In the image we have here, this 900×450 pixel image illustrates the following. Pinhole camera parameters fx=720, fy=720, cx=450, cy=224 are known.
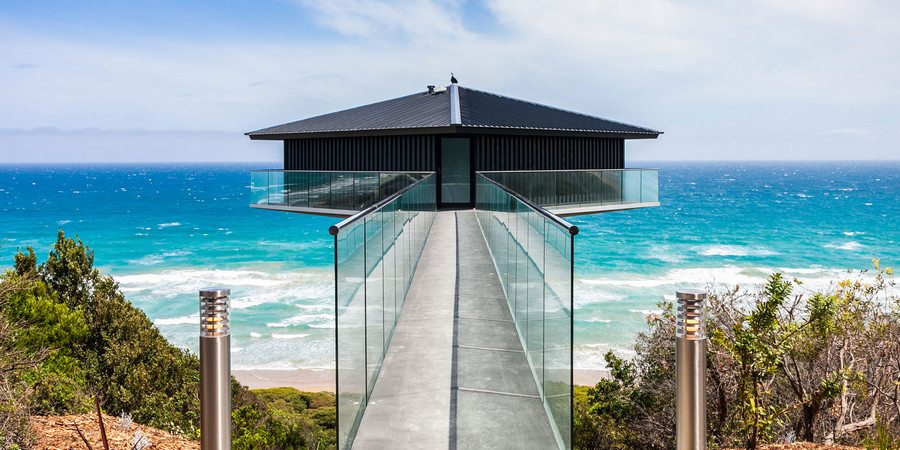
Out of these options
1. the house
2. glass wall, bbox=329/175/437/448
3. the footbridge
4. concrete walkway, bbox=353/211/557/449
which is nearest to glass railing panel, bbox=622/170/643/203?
the house

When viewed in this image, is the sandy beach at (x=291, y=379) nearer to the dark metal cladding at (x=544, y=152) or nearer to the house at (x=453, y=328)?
the dark metal cladding at (x=544, y=152)

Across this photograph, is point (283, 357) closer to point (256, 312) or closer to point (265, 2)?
point (256, 312)

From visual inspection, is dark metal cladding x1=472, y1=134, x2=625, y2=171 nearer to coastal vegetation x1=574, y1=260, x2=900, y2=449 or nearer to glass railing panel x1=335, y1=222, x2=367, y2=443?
coastal vegetation x1=574, y1=260, x2=900, y2=449

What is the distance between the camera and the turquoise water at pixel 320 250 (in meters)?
42.2

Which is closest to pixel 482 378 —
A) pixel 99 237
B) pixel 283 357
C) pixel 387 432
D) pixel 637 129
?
pixel 387 432

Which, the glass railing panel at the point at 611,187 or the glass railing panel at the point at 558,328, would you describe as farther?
the glass railing panel at the point at 611,187

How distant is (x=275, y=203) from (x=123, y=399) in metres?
12.2

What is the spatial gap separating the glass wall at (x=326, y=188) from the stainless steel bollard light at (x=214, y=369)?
1825 cm

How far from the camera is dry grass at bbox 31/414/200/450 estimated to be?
8727 mm

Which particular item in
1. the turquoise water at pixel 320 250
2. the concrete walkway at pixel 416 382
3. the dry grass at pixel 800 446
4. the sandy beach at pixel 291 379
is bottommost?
the sandy beach at pixel 291 379

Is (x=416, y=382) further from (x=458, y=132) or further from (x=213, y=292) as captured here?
(x=458, y=132)

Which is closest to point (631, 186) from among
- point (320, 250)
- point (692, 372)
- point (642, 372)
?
point (642, 372)

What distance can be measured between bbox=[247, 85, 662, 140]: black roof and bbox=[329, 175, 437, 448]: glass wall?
55.7 feet

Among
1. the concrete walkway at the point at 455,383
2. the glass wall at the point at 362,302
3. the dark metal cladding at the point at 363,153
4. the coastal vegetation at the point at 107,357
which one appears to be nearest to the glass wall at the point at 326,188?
the dark metal cladding at the point at 363,153
